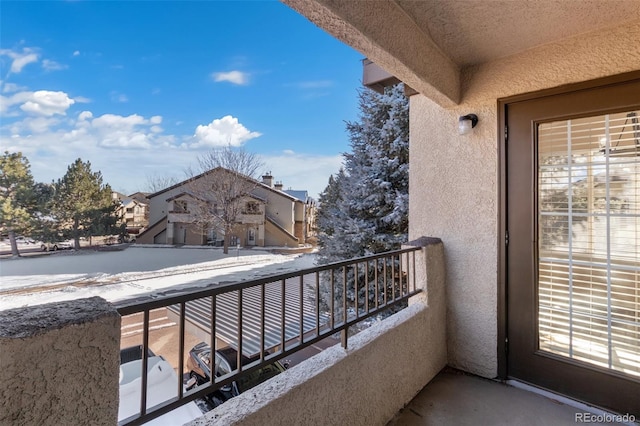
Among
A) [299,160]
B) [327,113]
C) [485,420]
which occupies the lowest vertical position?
[485,420]

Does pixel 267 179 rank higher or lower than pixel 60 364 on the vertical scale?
higher

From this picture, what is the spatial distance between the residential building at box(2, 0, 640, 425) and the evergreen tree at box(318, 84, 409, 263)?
1961 millimetres

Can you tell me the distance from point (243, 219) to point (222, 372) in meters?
16.1

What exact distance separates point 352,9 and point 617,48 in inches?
67.8

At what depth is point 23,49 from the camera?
19.5m

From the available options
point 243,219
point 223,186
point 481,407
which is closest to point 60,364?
point 481,407

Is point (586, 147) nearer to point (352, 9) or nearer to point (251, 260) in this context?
point (352, 9)

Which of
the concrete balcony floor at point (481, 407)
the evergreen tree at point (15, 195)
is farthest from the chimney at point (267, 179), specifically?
the concrete balcony floor at point (481, 407)

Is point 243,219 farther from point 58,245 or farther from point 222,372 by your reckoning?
point 222,372

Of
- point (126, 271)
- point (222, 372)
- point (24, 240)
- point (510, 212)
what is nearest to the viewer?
point (510, 212)

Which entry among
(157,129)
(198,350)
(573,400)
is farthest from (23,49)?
(573,400)

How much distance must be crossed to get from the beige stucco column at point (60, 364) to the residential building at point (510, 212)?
0.58 m

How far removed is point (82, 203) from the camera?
18.2 meters

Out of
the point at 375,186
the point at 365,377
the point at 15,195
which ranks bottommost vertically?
the point at 365,377
